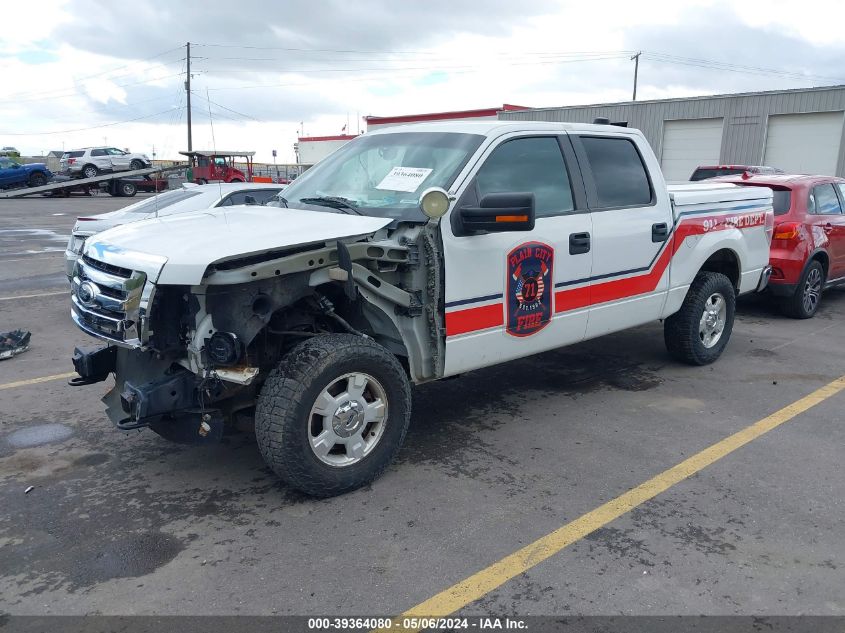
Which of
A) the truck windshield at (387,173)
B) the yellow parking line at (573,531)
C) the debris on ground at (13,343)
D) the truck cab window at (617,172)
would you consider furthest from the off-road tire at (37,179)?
the yellow parking line at (573,531)

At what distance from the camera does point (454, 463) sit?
427 centimetres

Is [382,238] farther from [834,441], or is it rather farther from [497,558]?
[834,441]

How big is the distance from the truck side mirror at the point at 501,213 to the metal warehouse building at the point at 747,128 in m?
22.6

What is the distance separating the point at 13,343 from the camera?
6.68 metres

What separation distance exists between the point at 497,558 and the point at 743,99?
25.5 meters

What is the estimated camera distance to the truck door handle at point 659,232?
5.42m

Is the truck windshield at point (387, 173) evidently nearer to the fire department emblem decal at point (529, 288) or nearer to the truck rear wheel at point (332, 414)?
the fire department emblem decal at point (529, 288)

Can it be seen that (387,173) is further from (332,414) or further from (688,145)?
(688,145)

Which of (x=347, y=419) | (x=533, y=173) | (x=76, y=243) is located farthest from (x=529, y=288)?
(x=76, y=243)

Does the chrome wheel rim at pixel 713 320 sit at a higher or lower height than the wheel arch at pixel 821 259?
lower

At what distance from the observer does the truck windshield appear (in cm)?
424

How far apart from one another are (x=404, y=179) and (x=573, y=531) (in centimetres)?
230

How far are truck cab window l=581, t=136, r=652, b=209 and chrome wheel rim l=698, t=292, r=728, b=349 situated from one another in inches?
52.0

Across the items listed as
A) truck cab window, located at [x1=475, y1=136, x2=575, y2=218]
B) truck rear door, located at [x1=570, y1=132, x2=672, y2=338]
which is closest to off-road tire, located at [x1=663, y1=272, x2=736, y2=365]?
truck rear door, located at [x1=570, y1=132, x2=672, y2=338]
